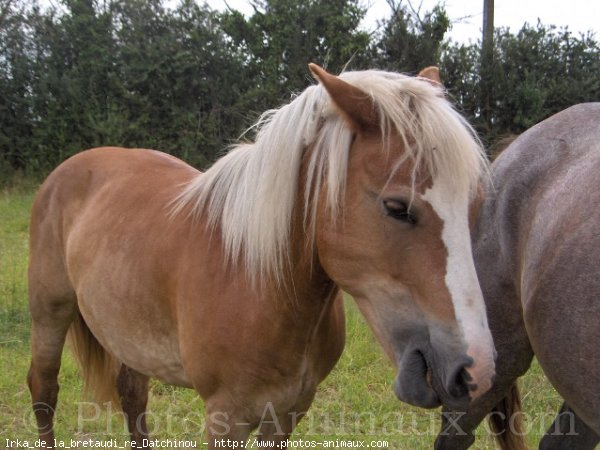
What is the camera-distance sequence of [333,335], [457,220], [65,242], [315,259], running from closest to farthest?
[457,220] → [315,259] → [333,335] → [65,242]

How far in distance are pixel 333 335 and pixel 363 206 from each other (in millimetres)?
742

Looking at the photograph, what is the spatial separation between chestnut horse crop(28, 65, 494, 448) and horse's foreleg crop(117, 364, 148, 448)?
1.61 ft

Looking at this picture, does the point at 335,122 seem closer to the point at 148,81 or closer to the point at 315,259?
the point at 315,259

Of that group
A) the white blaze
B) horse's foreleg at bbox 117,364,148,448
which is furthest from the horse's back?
horse's foreleg at bbox 117,364,148,448

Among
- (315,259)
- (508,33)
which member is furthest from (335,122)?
(508,33)

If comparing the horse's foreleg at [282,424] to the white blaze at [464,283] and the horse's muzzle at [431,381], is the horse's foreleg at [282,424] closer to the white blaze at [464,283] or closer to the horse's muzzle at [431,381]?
the horse's muzzle at [431,381]

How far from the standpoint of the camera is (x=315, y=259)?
1932 millimetres

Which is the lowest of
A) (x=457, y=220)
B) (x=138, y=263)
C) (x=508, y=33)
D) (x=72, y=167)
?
(x=138, y=263)

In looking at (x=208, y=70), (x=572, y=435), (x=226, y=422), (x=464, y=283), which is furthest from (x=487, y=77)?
(x=464, y=283)

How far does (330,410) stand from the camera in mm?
3771

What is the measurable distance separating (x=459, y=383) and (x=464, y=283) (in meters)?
0.25

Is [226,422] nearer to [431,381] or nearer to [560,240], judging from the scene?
[431,381]

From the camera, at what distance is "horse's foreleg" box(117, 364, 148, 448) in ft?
10.5

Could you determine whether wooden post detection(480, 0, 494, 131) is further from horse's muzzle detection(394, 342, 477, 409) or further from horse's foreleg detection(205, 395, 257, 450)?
horse's muzzle detection(394, 342, 477, 409)
